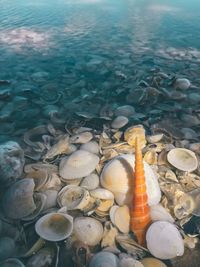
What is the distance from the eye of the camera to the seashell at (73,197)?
438 cm

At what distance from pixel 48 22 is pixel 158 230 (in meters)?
13.1

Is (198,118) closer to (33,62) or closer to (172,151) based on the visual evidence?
(172,151)

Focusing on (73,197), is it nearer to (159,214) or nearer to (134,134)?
(159,214)

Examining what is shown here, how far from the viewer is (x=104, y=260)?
3.69 metres

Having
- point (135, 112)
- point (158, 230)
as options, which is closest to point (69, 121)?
point (135, 112)

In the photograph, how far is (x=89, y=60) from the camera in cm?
1021

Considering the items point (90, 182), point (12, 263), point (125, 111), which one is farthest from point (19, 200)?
point (125, 111)

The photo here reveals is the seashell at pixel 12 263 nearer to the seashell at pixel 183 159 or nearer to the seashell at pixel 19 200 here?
the seashell at pixel 19 200

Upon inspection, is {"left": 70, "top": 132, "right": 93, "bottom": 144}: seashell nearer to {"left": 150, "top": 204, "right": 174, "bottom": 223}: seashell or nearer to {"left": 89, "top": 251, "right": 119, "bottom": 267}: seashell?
{"left": 150, "top": 204, "right": 174, "bottom": 223}: seashell

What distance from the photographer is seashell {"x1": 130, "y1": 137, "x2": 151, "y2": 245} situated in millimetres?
4094

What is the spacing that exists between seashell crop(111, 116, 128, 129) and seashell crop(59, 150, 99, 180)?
1.24m

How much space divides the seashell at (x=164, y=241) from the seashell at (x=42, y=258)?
1.26 metres

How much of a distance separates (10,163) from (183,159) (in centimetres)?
290

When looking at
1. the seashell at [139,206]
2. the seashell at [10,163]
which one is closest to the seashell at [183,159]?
A: the seashell at [139,206]
